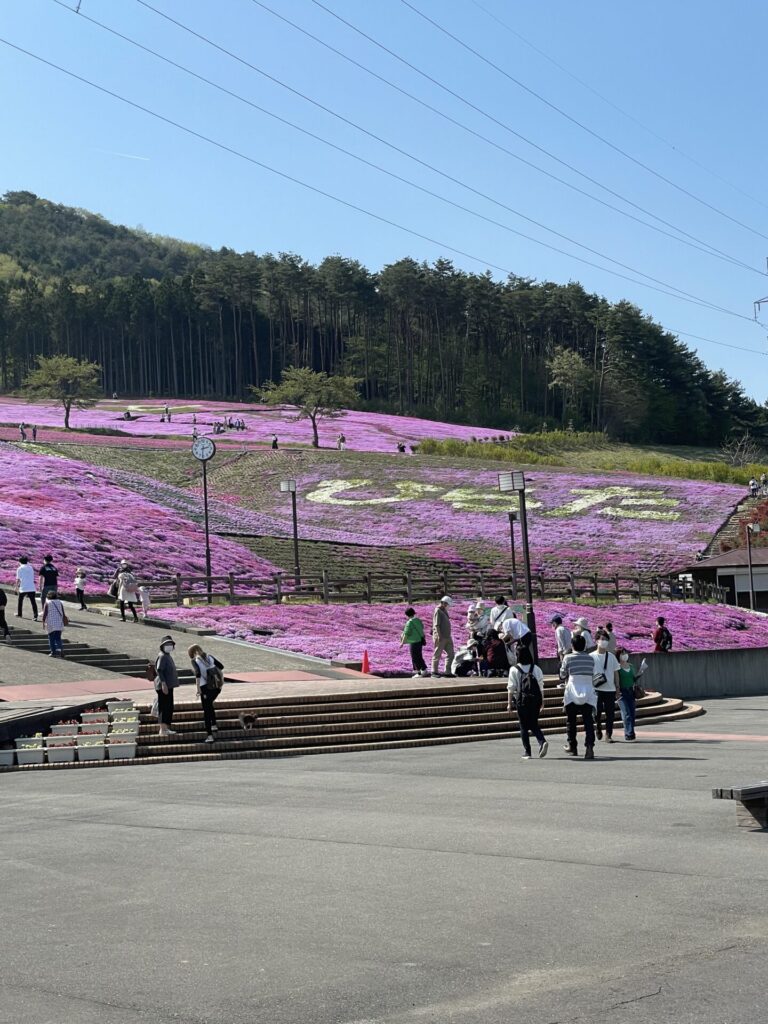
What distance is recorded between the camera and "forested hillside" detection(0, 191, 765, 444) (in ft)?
419

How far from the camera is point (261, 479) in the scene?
77.7m

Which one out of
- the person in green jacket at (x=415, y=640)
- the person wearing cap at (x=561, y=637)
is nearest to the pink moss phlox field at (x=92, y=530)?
the person in green jacket at (x=415, y=640)

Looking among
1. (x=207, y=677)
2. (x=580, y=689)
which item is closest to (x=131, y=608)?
(x=207, y=677)

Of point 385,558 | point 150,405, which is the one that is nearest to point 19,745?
point 385,558

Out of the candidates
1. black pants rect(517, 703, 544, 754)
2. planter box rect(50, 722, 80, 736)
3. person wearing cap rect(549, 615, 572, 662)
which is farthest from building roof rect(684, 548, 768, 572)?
planter box rect(50, 722, 80, 736)

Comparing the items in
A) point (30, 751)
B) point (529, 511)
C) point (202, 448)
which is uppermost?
point (202, 448)

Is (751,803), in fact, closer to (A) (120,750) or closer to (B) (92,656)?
(A) (120,750)

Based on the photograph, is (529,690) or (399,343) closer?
(529,690)

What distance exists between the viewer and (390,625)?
3969 centimetres

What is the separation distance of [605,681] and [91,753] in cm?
822

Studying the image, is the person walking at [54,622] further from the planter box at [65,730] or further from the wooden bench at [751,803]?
the wooden bench at [751,803]

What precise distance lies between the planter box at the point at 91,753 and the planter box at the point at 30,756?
0.60 meters

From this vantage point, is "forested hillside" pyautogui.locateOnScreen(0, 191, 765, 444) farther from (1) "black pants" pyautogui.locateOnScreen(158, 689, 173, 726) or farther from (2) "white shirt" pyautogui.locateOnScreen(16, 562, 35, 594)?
(1) "black pants" pyautogui.locateOnScreen(158, 689, 173, 726)

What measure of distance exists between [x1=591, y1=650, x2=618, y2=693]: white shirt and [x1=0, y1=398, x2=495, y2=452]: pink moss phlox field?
6916cm
